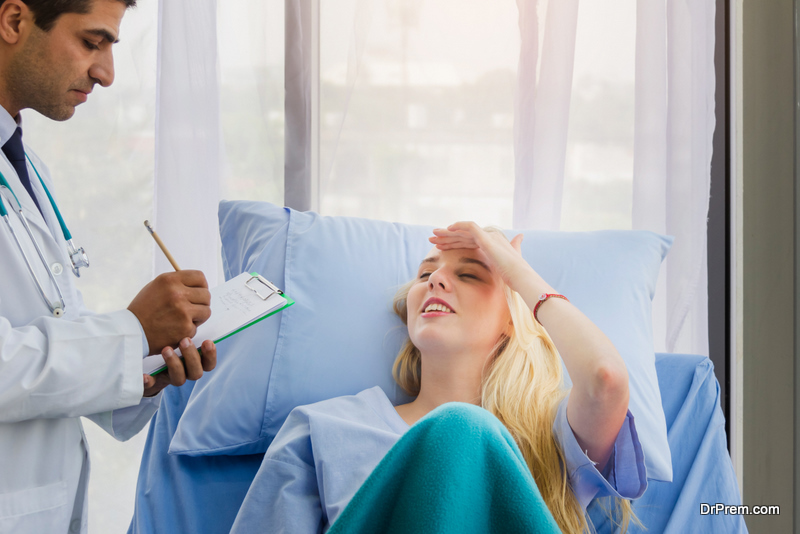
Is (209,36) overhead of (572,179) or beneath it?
overhead

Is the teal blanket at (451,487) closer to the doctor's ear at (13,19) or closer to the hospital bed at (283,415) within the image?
the hospital bed at (283,415)

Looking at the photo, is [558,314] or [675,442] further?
[675,442]

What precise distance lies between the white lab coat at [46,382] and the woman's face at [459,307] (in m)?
0.49

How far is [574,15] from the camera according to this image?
1.62 meters

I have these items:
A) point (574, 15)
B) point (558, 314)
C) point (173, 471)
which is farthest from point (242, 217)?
point (574, 15)

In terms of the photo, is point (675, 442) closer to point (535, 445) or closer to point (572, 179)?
point (535, 445)

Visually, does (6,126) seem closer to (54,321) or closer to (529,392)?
(54,321)

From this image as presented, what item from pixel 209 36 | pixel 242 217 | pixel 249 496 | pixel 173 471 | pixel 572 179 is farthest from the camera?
pixel 572 179

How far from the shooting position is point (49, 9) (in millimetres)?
1016

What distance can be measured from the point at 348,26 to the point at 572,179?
0.74 meters

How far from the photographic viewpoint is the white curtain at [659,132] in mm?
1631

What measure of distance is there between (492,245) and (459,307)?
0.13 meters

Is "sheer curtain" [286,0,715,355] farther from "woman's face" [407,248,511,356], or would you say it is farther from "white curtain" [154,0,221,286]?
"woman's face" [407,248,511,356]

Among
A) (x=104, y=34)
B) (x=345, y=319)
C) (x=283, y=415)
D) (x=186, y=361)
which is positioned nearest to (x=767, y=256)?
(x=345, y=319)
